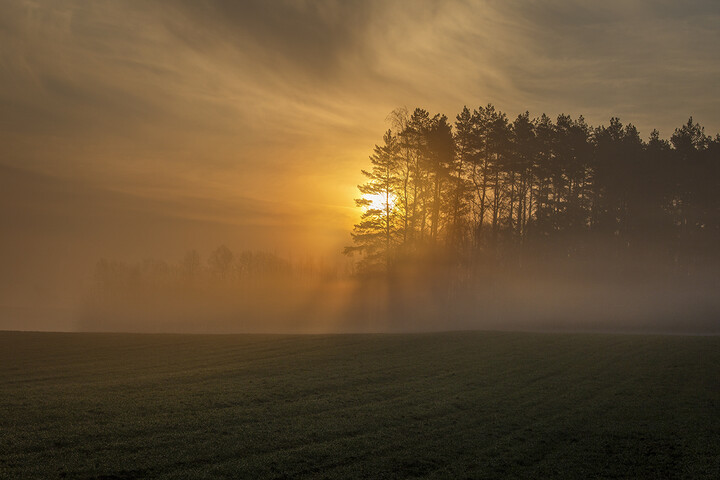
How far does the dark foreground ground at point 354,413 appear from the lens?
8.69 meters

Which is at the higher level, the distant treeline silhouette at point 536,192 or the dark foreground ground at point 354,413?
the distant treeline silhouette at point 536,192

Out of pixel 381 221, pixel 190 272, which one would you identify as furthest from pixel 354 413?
pixel 190 272

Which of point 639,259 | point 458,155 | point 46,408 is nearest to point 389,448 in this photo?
point 46,408

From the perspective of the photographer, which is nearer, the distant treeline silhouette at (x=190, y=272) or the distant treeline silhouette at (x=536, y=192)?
the distant treeline silhouette at (x=536, y=192)

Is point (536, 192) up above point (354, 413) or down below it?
above

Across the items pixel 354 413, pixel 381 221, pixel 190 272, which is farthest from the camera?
pixel 190 272

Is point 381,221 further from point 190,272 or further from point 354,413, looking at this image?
point 190,272

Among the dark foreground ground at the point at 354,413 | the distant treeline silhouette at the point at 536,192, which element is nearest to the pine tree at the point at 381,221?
the distant treeline silhouette at the point at 536,192

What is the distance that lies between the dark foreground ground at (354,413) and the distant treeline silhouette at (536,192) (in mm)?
28017

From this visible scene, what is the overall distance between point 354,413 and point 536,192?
46.3 metres

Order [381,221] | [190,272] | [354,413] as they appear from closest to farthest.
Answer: [354,413] → [381,221] → [190,272]

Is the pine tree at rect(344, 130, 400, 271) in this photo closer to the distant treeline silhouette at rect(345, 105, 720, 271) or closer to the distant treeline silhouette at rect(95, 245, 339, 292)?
the distant treeline silhouette at rect(345, 105, 720, 271)

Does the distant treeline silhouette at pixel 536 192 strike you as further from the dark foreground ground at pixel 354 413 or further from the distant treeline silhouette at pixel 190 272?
the distant treeline silhouette at pixel 190 272

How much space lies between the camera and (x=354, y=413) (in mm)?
11914
